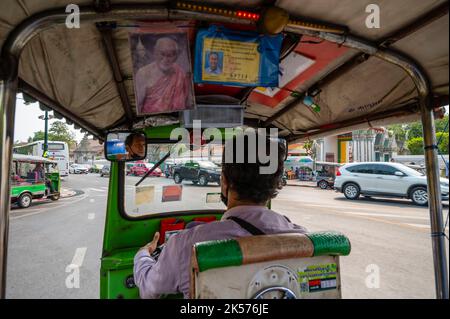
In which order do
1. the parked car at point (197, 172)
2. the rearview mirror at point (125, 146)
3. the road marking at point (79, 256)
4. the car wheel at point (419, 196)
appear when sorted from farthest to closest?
the car wheel at point (419, 196) → the road marking at point (79, 256) → the parked car at point (197, 172) → the rearview mirror at point (125, 146)

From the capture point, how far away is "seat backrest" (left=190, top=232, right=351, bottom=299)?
1104 mm

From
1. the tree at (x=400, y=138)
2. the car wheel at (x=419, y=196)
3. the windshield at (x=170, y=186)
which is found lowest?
the car wheel at (x=419, y=196)

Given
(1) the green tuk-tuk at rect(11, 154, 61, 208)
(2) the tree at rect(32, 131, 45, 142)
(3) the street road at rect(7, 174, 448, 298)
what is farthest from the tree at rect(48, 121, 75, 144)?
(3) the street road at rect(7, 174, 448, 298)

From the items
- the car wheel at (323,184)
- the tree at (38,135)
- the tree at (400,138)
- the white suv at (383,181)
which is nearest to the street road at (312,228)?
the white suv at (383,181)

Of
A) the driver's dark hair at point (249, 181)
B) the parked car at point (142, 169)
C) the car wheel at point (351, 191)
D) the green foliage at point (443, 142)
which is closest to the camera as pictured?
the green foliage at point (443, 142)

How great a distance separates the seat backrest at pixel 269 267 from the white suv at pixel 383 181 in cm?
1208

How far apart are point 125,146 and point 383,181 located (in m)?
12.8

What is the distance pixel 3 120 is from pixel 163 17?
822mm

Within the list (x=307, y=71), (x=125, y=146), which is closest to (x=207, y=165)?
(x=125, y=146)

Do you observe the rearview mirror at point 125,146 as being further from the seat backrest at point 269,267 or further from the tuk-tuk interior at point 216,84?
the seat backrest at point 269,267

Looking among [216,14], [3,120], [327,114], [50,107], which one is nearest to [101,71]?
[50,107]

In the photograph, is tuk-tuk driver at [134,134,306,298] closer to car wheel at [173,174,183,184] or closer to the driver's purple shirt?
the driver's purple shirt

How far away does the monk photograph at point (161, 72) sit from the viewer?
1530mm
